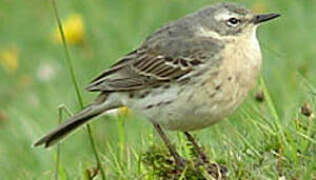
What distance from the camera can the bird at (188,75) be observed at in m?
7.11

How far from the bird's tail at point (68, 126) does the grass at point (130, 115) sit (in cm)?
20

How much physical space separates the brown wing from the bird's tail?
0.16 m

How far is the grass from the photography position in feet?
22.7

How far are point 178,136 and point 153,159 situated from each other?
0.72 metres

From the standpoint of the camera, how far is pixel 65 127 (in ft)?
25.0

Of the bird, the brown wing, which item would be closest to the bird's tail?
the bird

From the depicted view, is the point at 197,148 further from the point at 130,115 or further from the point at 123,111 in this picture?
the point at 130,115

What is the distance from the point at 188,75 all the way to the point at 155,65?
14.7 inches

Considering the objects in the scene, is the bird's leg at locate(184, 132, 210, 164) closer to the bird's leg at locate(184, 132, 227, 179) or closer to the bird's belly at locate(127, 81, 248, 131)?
the bird's leg at locate(184, 132, 227, 179)

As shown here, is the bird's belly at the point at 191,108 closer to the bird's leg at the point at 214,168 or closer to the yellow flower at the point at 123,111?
the bird's leg at the point at 214,168

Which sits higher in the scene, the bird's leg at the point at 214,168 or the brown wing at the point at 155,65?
the brown wing at the point at 155,65

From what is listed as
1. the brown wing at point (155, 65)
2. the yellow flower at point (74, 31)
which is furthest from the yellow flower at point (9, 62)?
the brown wing at point (155, 65)

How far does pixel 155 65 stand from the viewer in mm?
7605

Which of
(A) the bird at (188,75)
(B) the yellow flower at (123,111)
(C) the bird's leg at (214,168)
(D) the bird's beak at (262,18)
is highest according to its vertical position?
(D) the bird's beak at (262,18)
